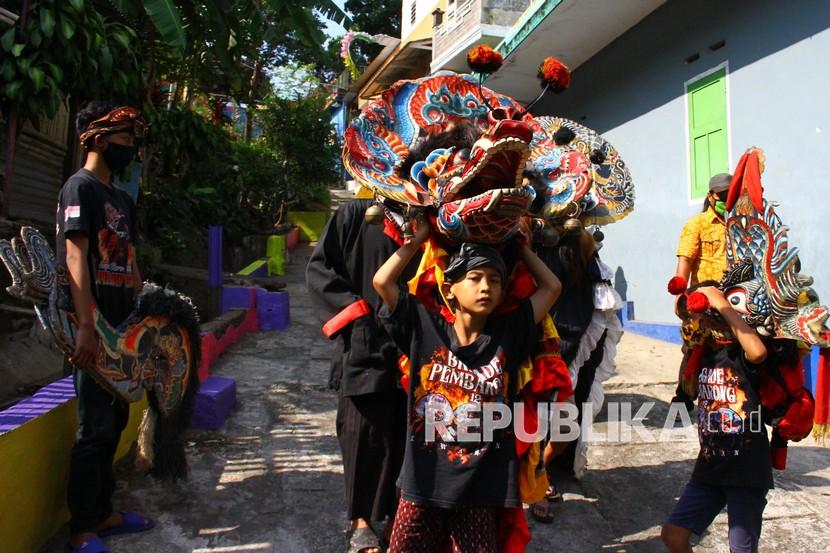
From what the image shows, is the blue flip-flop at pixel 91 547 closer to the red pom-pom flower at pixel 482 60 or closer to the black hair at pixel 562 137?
the red pom-pom flower at pixel 482 60

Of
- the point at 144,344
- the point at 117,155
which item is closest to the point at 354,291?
the point at 144,344

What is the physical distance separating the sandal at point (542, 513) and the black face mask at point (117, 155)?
259cm

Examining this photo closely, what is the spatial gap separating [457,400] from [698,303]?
106 centimetres

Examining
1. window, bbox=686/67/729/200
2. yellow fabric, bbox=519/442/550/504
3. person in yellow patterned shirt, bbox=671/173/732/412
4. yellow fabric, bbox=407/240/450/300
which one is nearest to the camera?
yellow fabric, bbox=519/442/550/504

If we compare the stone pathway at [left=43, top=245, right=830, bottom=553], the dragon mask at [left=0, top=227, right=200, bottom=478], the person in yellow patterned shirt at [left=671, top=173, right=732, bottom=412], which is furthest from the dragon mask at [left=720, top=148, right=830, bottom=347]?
the dragon mask at [left=0, top=227, right=200, bottom=478]

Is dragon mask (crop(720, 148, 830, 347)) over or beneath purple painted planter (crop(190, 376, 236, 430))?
over

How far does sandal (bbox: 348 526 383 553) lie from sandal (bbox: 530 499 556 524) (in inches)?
37.4

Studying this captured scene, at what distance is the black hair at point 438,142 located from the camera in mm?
2408

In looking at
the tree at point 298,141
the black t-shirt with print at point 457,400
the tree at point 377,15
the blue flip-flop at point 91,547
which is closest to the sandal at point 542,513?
the black t-shirt with print at point 457,400

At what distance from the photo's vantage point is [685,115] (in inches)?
298

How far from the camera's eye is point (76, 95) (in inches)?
235

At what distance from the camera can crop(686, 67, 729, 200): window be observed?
6.90 metres

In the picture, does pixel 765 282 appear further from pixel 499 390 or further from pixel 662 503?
pixel 662 503

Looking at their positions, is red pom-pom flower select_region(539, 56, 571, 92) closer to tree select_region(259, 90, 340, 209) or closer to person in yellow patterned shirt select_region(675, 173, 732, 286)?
person in yellow patterned shirt select_region(675, 173, 732, 286)
